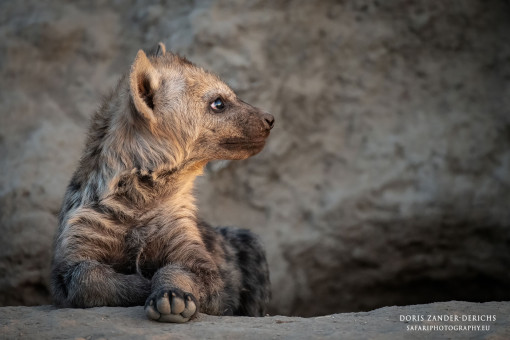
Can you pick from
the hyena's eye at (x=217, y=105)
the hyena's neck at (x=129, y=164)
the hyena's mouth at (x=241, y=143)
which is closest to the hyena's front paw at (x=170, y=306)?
the hyena's neck at (x=129, y=164)

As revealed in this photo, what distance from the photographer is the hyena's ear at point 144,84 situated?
339 centimetres

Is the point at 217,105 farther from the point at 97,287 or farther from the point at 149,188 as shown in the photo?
the point at 97,287

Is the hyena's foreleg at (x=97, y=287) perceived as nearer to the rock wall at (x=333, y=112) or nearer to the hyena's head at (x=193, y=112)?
the hyena's head at (x=193, y=112)

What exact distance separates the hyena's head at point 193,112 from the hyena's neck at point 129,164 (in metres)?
0.07

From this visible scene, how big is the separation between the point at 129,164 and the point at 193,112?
1.63ft

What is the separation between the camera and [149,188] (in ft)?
11.6

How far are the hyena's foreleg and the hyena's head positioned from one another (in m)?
0.79

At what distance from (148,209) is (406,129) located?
2699 millimetres

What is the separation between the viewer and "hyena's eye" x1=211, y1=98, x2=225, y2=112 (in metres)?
3.76

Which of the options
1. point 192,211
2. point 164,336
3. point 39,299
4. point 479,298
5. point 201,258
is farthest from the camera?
point 479,298

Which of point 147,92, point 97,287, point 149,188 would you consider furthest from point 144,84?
point 97,287

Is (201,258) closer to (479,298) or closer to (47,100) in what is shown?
(47,100)

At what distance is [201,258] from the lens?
134 inches

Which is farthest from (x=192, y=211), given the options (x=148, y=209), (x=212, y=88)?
(x=212, y=88)
